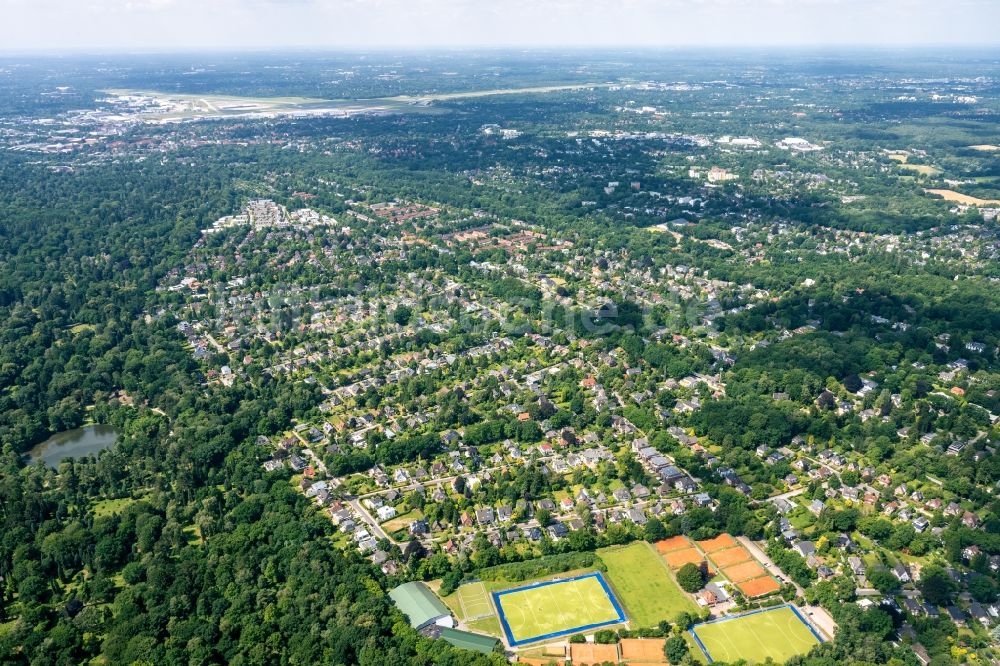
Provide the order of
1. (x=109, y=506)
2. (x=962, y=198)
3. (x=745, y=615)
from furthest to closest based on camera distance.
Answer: (x=962, y=198), (x=109, y=506), (x=745, y=615)

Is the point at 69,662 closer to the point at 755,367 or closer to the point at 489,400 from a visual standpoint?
the point at 489,400

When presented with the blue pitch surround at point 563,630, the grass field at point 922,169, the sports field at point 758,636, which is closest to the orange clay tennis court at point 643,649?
the blue pitch surround at point 563,630

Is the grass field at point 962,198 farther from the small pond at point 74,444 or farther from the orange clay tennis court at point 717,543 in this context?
the small pond at point 74,444

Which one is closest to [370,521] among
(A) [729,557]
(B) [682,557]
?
(B) [682,557]

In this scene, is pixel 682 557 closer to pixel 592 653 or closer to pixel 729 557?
pixel 729 557

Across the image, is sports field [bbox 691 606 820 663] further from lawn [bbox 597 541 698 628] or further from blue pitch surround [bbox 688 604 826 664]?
lawn [bbox 597 541 698 628]

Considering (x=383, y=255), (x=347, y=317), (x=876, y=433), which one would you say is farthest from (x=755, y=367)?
(x=383, y=255)

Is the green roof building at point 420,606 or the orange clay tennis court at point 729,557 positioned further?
the orange clay tennis court at point 729,557
